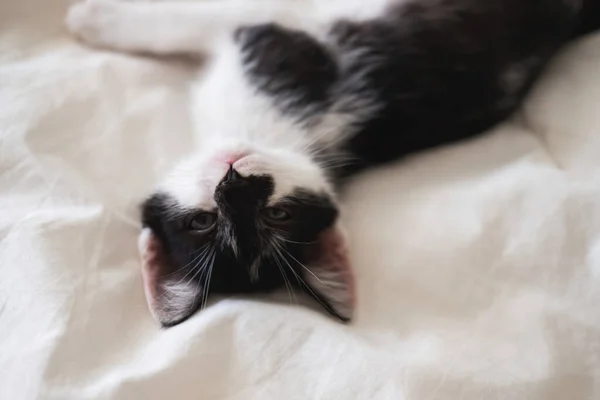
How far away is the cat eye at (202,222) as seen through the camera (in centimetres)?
122

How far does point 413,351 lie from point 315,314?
176mm

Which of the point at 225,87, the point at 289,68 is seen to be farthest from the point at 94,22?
the point at 289,68

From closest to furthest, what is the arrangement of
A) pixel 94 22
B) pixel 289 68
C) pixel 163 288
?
1. pixel 163 288
2. pixel 289 68
3. pixel 94 22

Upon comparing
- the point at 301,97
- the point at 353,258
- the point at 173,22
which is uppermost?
the point at 173,22

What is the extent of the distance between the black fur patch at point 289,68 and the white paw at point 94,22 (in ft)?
1.04

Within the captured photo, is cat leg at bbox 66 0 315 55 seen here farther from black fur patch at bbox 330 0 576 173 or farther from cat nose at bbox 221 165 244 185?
cat nose at bbox 221 165 244 185

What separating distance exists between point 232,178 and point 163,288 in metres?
0.23

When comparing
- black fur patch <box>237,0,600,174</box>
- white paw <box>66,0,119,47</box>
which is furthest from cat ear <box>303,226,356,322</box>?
white paw <box>66,0,119,47</box>

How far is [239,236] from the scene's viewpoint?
1193 mm

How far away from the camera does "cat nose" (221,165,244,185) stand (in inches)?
46.1

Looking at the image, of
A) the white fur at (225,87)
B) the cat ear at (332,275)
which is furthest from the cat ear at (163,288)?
the cat ear at (332,275)

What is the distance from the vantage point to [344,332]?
1.09 meters

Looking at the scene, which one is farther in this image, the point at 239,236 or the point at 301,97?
the point at 301,97

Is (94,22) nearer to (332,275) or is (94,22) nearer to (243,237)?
(243,237)
